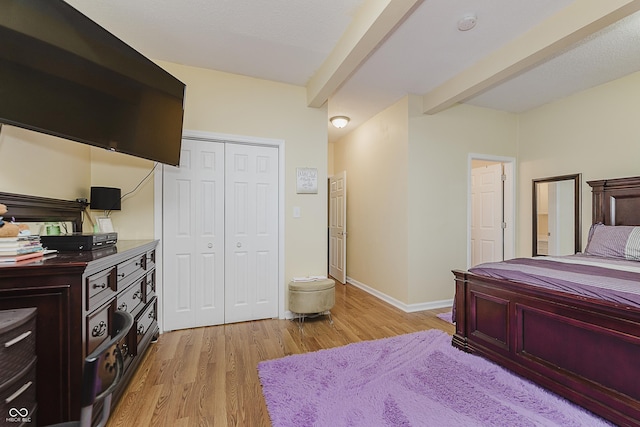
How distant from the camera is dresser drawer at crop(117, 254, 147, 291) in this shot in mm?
1771

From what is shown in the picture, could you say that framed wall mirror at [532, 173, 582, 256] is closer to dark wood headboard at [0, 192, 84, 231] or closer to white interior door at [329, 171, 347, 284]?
white interior door at [329, 171, 347, 284]

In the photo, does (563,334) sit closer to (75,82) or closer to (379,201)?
(379,201)

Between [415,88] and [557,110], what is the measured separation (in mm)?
2081

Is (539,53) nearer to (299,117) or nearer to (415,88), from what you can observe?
(415,88)

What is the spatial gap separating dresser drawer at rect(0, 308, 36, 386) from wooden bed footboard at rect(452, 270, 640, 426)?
270 cm

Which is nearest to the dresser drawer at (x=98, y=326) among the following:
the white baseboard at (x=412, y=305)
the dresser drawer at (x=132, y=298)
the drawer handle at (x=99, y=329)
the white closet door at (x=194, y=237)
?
the drawer handle at (x=99, y=329)

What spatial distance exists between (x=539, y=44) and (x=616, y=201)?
217 centimetres

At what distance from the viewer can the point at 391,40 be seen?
2.49 m

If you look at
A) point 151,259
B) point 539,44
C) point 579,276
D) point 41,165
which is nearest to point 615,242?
point 579,276

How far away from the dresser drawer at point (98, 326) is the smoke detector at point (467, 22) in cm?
313

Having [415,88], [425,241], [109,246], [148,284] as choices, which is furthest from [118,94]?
[425,241]

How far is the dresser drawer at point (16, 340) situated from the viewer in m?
1.01

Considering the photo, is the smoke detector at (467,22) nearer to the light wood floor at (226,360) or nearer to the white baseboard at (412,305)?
the light wood floor at (226,360)

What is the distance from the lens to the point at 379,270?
4.19m
